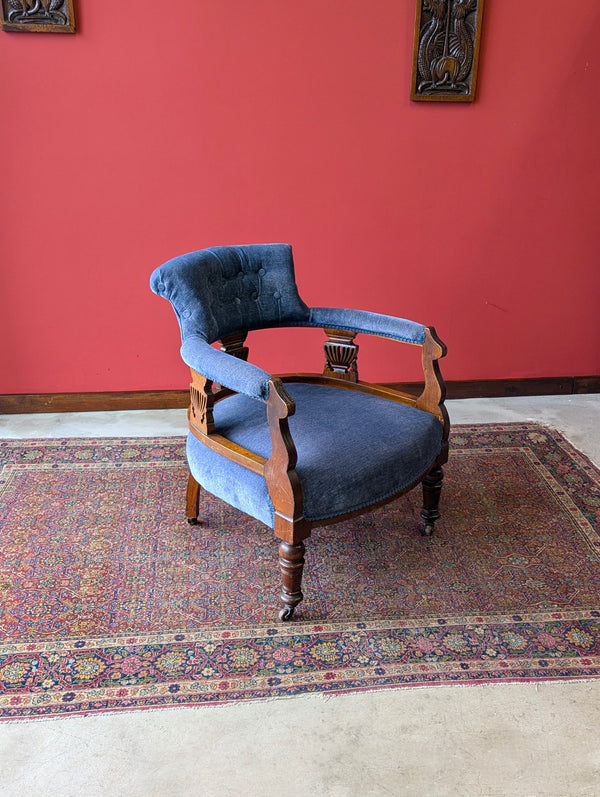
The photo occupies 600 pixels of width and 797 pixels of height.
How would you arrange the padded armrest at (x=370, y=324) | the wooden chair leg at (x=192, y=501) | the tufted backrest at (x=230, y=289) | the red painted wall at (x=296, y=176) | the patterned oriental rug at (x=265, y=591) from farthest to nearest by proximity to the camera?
the red painted wall at (x=296, y=176) < the wooden chair leg at (x=192, y=501) < the padded armrest at (x=370, y=324) < the tufted backrest at (x=230, y=289) < the patterned oriental rug at (x=265, y=591)

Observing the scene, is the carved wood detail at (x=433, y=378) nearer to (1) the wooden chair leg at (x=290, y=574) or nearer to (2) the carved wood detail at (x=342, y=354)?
(2) the carved wood detail at (x=342, y=354)

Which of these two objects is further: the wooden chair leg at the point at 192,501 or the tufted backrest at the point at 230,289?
the wooden chair leg at the point at 192,501

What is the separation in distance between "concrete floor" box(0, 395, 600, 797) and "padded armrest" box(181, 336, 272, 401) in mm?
768

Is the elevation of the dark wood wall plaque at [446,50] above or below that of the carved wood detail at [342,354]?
above

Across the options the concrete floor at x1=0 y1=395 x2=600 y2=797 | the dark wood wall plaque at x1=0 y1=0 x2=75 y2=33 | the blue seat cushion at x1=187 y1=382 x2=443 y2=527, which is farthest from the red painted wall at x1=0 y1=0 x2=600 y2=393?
the concrete floor at x1=0 y1=395 x2=600 y2=797

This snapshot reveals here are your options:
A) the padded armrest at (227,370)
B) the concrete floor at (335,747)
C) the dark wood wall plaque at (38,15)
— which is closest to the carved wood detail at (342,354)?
the padded armrest at (227,370)

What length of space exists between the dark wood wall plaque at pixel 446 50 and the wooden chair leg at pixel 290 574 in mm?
2156

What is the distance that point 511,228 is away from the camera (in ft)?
11.0

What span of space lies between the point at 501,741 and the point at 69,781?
957 millimetres

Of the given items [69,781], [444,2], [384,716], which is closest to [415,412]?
[384,716]

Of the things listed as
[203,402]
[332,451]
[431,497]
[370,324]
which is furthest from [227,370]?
[431,497]

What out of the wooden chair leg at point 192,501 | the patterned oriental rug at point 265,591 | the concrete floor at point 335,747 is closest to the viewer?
the concrete floor at point 335,747

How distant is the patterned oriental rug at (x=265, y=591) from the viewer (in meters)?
1.79

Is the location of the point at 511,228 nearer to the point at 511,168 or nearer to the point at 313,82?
the point at 511,168
